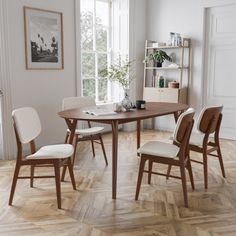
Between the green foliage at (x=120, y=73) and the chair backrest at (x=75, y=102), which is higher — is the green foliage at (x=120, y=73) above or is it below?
above

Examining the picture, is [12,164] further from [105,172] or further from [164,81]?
[164,81]

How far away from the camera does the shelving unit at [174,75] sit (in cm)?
593

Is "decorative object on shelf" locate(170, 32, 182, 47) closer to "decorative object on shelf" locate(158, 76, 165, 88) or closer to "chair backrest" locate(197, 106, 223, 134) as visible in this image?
"decorative object on shelf" locate(158, 76, 165, 88)

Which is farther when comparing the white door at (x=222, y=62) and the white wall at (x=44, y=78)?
the white door at (x=222, y=62)

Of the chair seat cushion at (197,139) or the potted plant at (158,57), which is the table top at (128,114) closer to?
the chair seat cushion at (197,139)

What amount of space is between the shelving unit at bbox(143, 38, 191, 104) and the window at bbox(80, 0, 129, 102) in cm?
52

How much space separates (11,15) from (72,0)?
1.13 metres

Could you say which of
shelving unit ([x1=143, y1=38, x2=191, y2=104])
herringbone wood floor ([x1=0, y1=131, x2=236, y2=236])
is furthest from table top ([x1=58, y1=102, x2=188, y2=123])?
shelving unit ([x1=143, y1=38, x2=191, y2=104])

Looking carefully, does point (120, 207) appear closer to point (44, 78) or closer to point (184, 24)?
point (44, 78)

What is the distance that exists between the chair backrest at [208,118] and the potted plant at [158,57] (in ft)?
9.35

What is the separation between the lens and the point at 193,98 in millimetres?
6059

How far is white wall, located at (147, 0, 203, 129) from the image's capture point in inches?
231

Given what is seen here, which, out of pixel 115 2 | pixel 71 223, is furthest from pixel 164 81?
pixel 71 223

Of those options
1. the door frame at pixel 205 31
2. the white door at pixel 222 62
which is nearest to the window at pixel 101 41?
the door frame at pixel 205 31
